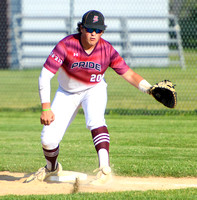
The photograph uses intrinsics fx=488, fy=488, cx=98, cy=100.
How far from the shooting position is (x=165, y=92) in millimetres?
5559

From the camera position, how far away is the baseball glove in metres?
5.46

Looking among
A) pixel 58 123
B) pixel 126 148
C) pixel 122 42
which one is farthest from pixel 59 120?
pixel 122 42

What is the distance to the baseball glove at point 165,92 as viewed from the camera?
5.46m

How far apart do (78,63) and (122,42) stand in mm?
13260

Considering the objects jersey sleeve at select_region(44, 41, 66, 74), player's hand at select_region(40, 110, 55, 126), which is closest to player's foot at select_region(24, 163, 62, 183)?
player's hand at select_region(40, 110, 55, 126)

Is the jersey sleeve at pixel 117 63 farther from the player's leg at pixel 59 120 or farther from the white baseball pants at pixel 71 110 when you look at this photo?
the player's leg at pixel 59 120

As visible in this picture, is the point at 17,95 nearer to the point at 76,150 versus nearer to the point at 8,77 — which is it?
the point at 8,77

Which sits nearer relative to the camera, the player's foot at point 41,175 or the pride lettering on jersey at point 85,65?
the pride lettering on jersey at point 85,65

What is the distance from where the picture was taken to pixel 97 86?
582 centimetres

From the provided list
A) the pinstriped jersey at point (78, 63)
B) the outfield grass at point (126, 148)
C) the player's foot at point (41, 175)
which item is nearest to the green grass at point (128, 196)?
the outfield grass at point (126, 148)

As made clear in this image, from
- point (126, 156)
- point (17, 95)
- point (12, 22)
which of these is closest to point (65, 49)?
point (126, 156)

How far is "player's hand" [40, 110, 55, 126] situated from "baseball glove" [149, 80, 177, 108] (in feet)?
3.85

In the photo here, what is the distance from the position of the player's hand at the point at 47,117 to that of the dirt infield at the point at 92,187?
764 millimetres

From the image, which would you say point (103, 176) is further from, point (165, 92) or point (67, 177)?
point (165, 92)
